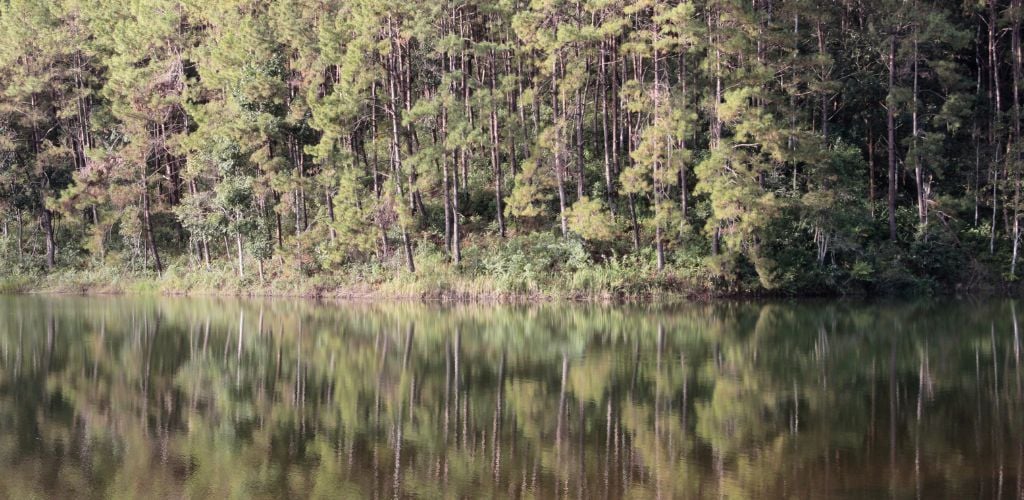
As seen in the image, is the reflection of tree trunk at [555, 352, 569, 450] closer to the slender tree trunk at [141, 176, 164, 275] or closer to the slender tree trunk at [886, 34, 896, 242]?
the slender tree trunk at [886, 34, 896, 242]

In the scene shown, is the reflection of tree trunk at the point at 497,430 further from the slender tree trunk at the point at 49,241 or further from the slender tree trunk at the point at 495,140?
the slender tree trunk at the point at 49,241

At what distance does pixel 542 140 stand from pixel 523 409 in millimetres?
22693

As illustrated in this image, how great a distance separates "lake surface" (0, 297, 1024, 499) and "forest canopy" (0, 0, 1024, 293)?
809 cm

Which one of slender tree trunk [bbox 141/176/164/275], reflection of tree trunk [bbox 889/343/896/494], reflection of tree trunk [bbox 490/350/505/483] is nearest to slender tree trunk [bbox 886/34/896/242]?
reflection of tree trunk [bbox 889/343/896/494]

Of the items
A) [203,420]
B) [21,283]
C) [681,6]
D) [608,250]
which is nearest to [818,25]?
[681,6]

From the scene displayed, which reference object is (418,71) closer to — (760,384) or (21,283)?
(21,283)

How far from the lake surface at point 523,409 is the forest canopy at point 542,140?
8091 millimetres

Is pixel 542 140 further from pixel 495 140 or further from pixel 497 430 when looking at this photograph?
pixel 497 430

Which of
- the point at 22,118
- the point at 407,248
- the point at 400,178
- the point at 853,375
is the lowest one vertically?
the point at 853,375

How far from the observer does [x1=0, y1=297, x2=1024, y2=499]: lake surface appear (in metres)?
10.5

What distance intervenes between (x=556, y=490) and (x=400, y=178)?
28.2 m

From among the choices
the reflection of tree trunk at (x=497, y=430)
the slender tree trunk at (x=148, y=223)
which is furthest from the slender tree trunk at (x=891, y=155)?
the slender tree trunk at (x=148, y=223)

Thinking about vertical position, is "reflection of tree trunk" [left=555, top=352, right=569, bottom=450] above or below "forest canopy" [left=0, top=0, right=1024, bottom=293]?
below

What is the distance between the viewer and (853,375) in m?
17.3
